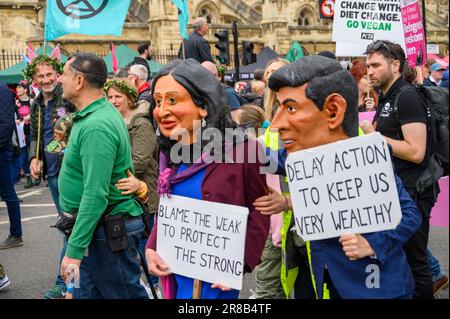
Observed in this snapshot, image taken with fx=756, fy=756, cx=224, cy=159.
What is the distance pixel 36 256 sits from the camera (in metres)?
8.86

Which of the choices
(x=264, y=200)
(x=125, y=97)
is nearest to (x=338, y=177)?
(x=264, y=200)

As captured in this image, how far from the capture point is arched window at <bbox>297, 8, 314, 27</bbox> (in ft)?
144

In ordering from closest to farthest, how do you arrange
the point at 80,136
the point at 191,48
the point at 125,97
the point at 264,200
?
the point at 264,200
the point at 80,136
the point at 125,97
the point at 191,48

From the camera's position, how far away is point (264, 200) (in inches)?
150

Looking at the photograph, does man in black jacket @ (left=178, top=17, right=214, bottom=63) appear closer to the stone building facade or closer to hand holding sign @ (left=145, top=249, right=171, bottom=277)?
hand holding sign @ (left=145, top=249, right=171, bottom=277)

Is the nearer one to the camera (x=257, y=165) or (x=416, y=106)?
(x=257, y=165)

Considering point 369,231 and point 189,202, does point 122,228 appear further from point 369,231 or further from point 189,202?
point 369,231

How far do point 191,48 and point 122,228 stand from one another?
7.74 m

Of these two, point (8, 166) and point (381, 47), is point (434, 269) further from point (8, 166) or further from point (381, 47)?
point (8, 166)

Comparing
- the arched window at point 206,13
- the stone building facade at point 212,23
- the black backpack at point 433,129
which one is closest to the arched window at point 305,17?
the stone building facade at point 212,23

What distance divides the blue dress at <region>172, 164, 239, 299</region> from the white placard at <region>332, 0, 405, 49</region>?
16.4 feet

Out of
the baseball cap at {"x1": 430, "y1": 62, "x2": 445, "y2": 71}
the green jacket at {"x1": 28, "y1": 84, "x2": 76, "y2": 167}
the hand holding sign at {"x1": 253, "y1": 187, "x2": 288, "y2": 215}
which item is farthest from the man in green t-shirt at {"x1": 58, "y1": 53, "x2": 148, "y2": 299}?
the baseball cap at {"x1": 430, "y1": 62, "x2": 445, "y2": 71}

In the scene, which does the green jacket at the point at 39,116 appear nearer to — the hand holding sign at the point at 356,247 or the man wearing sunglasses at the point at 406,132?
the man wearing sunglasses at the point at 406,132

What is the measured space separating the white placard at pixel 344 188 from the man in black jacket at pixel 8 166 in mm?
5959
